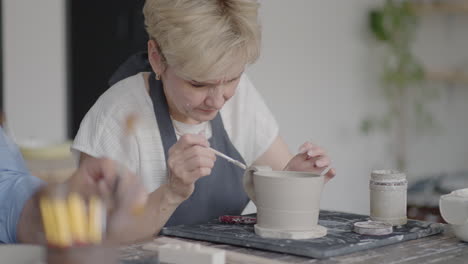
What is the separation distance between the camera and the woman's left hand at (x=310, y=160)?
6.20ft

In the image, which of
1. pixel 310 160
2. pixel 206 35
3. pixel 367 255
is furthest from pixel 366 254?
pixel 206 35

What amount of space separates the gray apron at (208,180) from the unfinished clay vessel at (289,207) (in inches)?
15.8

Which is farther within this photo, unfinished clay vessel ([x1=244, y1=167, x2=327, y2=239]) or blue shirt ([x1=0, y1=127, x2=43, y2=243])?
unfinished clay vessel ([x1=244, y1=167, x2=327, y2=239])

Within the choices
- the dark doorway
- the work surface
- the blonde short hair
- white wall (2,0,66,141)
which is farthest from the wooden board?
the dark doorway

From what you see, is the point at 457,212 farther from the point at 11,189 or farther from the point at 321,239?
the point at 11,189

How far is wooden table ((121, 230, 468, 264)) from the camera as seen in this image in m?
1.35

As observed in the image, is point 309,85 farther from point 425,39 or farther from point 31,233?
point 31,233

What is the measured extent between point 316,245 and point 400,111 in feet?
13.5

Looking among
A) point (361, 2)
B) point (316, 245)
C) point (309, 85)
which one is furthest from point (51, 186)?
point (361, 2)

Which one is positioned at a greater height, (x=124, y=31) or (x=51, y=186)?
(x=124, y=31)

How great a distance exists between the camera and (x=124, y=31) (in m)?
4.30

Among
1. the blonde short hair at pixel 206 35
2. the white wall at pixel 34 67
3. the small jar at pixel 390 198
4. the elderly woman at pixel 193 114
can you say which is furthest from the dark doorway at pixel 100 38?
the small jar at pixel 390 198

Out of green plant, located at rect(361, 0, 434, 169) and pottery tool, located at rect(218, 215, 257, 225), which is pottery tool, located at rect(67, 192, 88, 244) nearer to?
pottery tool, located at rect(218, 215, 257, 225)

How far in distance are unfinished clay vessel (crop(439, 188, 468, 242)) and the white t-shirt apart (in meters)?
0.67
